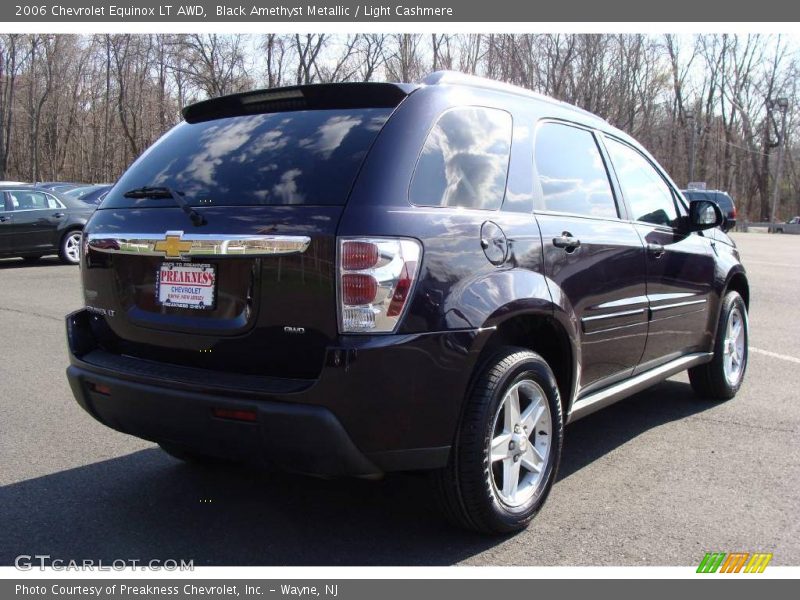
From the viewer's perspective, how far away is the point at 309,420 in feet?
8.48

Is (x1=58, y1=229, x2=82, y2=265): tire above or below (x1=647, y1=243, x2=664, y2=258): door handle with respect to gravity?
below

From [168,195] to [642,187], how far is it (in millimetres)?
2891

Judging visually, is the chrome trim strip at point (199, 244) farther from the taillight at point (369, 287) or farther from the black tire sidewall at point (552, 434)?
the black tire sidewall at point (552, 434)

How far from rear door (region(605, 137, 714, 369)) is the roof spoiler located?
1793 millimetres

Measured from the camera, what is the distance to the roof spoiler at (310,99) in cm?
303

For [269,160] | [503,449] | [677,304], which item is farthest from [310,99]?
[677,304]

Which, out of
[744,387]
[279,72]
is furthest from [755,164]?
[744,387]

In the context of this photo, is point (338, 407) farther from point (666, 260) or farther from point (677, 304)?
point (677, 304)

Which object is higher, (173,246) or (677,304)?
(173,246)

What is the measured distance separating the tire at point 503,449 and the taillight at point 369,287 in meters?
0.55

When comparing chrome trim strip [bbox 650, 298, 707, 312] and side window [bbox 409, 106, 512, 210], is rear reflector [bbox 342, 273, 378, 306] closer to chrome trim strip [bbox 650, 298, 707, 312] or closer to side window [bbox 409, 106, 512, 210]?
side window [bbox 409, 106, 512, 210]

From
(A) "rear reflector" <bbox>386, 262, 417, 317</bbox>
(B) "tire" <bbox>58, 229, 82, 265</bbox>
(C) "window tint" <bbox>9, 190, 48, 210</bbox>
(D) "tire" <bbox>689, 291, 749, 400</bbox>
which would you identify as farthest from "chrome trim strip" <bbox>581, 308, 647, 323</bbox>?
(C) "window tint" <bbox>9, 190, 48, 210</bbox>

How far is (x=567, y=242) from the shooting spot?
3.51 meters

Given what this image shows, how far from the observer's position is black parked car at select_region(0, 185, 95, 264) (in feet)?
48.0
